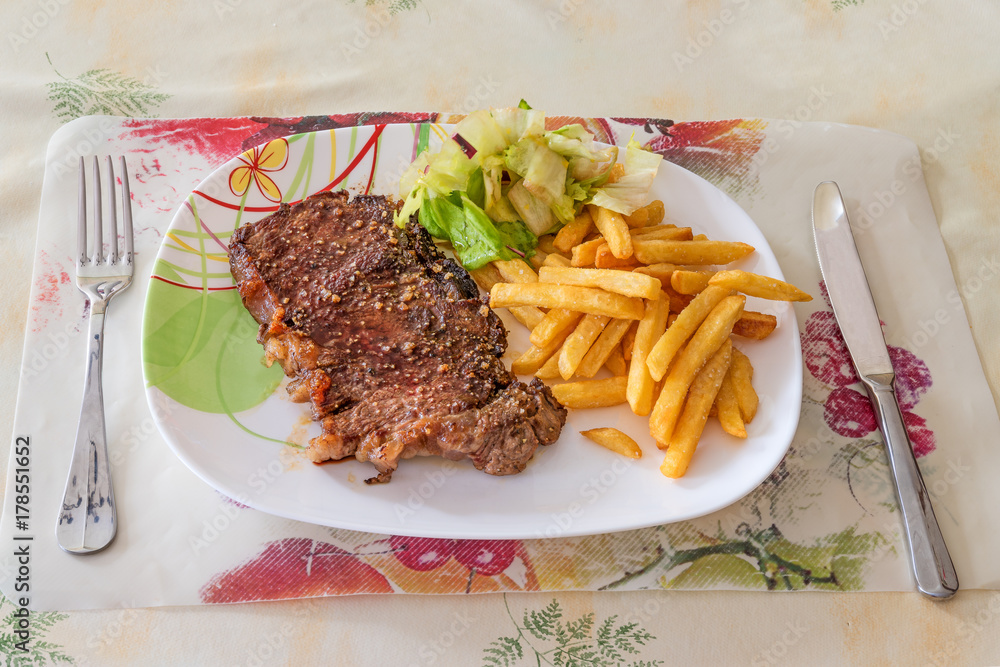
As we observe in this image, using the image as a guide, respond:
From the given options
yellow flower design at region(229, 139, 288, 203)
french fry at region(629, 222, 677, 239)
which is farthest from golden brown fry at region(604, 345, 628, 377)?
yellow flower design at region(229, 139, 288, 203)

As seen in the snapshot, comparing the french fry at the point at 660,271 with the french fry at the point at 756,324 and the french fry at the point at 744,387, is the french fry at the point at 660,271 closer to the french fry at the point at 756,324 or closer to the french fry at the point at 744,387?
the french fry at the point at 756,324

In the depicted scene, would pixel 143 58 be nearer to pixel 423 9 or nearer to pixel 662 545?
pixel 423 9

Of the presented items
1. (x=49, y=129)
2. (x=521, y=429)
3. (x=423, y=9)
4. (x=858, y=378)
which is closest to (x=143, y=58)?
(x=49, y=129)

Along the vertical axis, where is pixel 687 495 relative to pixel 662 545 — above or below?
above

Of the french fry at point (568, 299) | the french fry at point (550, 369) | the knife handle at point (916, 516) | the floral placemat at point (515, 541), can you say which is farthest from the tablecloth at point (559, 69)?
the french fry at point (550, 369)

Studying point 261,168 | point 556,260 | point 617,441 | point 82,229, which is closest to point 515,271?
point 556,260

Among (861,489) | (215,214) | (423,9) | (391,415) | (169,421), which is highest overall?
(423,9)
